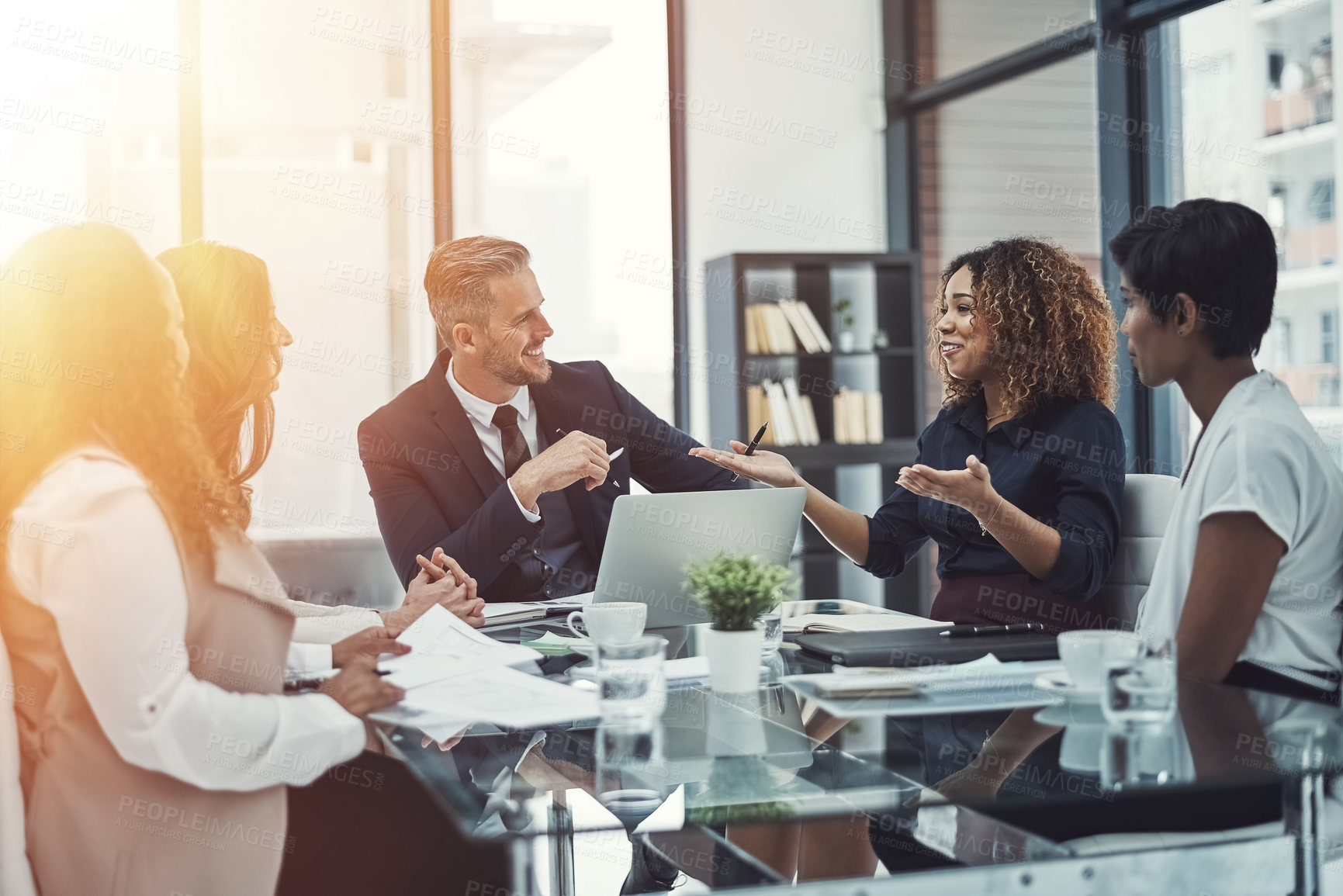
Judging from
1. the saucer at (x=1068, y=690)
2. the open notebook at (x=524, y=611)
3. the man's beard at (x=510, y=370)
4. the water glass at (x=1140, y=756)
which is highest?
the man's beard at (x=510, y=370)

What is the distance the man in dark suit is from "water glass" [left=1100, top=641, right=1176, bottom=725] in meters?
1.29

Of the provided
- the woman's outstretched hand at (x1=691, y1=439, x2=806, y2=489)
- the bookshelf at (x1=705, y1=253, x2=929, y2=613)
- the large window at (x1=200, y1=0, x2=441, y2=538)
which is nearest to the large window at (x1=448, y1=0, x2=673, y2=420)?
the large window at (x1=200, y1=0, x2=441, y2=538)

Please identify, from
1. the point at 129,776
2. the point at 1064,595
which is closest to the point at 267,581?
the point at 129,776

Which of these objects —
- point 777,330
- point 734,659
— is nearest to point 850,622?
point 734,659

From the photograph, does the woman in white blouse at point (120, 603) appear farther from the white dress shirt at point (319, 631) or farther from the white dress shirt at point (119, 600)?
the white dress shirt at point (319, 631)

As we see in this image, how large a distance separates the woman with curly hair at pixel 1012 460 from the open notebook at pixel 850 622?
181mm

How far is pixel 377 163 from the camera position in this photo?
17.1ft

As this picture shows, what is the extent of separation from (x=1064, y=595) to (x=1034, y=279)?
2.12ft

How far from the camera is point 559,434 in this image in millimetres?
2682

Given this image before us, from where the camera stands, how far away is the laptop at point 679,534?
1.86 metres

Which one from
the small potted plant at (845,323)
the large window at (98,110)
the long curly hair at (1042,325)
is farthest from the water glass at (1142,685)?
the large window at (98,110)

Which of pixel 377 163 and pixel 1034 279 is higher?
pixel 377 163

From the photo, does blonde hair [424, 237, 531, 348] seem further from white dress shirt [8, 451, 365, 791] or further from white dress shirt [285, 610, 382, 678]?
white dress shirt [8, 451, 365, 791]

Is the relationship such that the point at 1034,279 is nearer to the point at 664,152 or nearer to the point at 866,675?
the point at 866,675
